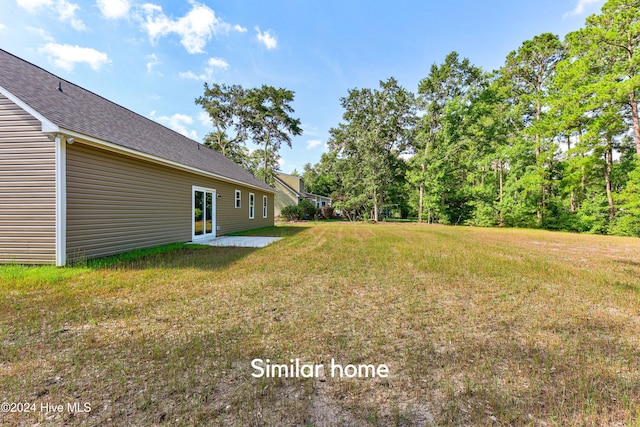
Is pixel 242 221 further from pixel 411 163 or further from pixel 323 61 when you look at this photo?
pixel 411 163

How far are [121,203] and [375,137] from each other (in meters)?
22.0

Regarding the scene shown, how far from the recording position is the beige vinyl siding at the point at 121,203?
18.3ft

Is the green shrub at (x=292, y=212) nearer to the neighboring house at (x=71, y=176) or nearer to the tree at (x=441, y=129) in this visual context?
the tree at (x=441, y=129)

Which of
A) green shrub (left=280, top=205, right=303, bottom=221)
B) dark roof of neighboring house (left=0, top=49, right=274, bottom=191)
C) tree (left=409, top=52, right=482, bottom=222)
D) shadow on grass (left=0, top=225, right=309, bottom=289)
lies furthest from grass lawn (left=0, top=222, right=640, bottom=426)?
green shrub (left=280, top=205, right=303, bottom=221)

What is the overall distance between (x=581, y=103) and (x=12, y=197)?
996 inches

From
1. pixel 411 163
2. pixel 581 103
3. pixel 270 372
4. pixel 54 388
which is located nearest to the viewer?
pixel 54 388

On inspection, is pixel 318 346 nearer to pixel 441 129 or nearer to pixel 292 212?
pixel 292 212

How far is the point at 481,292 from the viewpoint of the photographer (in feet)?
13.7

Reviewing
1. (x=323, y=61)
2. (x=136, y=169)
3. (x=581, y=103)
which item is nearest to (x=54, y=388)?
(x=136, y=169)

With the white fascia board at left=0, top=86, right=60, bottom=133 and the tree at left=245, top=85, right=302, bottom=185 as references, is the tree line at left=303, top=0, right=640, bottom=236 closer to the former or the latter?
the tree at left=245, top=85, right=302, bottom=185

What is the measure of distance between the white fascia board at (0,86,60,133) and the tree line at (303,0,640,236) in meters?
22.1

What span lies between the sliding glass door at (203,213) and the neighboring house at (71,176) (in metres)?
1.26

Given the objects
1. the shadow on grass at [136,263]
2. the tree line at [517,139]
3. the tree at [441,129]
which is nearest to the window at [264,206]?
the shadow on grass at [136,263]

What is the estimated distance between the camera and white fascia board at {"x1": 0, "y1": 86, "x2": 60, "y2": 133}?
15.9ft
